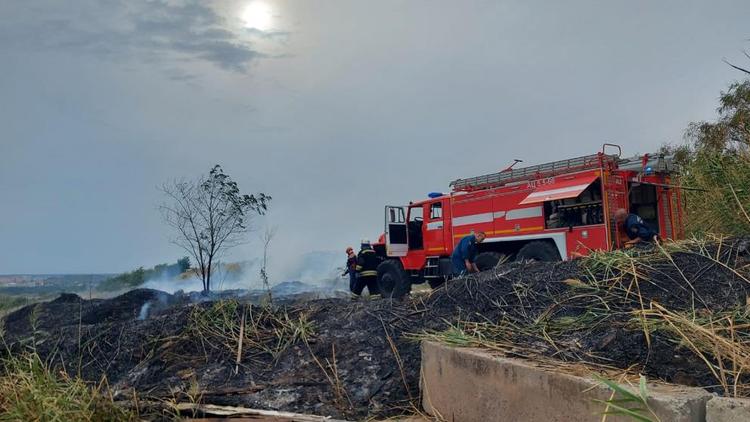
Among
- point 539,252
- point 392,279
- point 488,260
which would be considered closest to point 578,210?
→ point 539,252

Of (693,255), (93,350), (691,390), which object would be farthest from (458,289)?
(93,350)

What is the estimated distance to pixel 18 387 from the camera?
5180 millimetres

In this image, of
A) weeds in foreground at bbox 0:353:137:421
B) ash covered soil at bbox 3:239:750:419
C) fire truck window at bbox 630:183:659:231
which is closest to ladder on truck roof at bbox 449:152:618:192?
fire truck window at bbox 630:183:659:231

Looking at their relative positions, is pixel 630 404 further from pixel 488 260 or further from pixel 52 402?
pixel 488 260

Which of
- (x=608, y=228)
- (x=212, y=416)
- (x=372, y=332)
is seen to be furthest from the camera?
(x=608, y=228)

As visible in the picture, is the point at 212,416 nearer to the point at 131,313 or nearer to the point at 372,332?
the point at 372,332

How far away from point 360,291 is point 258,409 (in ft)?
30.1

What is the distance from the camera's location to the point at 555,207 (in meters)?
10.2

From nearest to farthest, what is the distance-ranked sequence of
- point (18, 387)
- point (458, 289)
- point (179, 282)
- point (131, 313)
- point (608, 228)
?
1. point (18, 387)
2. point (458, 289)
3. point (608, 228)
4. point (131, 313)
5. point (179, 282)

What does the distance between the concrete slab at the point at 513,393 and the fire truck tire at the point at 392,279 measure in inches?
325

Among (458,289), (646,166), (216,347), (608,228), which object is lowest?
(216,347)

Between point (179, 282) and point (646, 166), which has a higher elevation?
point (646, 166)

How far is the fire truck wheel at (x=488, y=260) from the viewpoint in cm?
1085

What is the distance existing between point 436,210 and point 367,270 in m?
2.27
